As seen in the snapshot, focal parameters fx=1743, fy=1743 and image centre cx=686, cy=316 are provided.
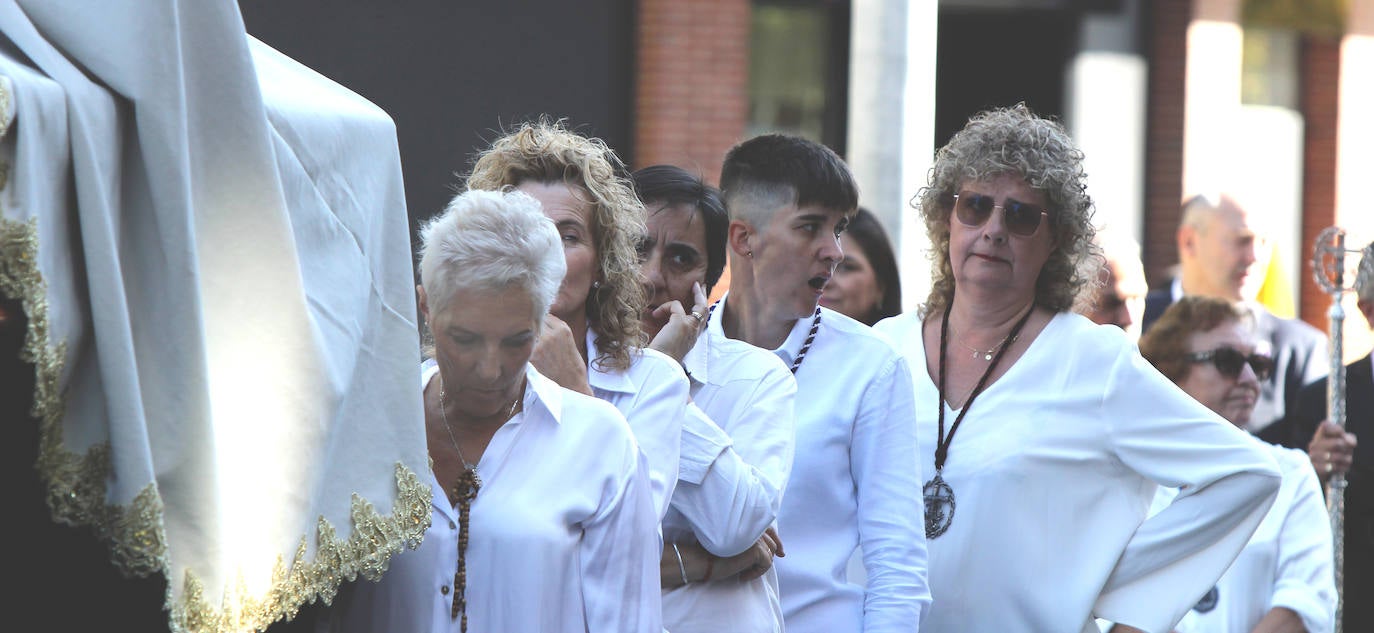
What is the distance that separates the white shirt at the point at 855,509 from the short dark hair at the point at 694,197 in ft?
1.24

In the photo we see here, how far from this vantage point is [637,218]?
3537 mm

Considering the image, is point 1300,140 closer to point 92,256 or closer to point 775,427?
point 775,427

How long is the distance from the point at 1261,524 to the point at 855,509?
2.58m

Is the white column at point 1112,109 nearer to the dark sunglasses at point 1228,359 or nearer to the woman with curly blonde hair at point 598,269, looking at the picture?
the dark sunglasses at point 1228,359

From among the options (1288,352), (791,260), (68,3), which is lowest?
(1288,352)

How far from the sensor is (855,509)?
3.90 m

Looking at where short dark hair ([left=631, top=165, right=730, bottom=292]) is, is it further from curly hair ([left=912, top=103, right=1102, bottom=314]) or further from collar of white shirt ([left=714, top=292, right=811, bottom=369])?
curly hair ([left=912, top=103, right=1102, bottom=314])

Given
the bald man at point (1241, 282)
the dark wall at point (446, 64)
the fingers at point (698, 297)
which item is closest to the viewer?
the fingers at point (698, 297)

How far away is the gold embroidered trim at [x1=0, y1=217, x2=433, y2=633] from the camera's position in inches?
76.3

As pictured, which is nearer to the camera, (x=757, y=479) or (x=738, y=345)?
(x=757, y=479)

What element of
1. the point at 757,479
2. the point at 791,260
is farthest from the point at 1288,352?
the point at 757,479

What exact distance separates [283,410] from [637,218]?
4.15ft

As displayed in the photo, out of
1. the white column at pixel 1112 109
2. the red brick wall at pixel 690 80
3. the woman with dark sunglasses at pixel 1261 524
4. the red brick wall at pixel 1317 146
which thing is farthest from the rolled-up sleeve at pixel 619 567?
the red brick wall at pixel 1317 146

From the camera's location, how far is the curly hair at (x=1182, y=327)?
240 inches
